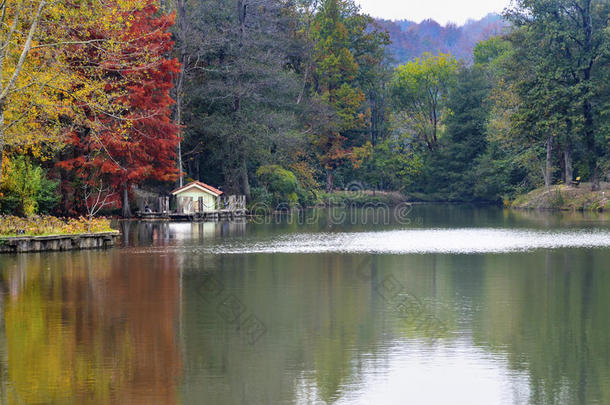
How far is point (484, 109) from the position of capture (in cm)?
8369

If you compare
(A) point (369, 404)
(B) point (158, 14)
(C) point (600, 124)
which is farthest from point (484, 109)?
(A) point (369, 404)

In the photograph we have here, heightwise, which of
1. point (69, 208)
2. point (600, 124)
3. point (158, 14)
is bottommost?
point (69, 208)

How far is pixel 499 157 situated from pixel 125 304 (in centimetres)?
6732

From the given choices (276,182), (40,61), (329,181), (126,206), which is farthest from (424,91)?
(40,61)

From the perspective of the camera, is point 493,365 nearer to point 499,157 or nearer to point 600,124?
point 600,124

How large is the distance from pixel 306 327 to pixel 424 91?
7940 cm

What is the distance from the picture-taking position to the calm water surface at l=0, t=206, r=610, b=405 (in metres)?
11.6

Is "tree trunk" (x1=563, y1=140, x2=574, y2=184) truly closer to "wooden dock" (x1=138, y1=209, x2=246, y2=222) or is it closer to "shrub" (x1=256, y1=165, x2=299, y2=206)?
"shrub" (x1=256, y1=165, x2=299, y2=206)

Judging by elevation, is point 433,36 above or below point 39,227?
above

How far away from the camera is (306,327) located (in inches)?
622

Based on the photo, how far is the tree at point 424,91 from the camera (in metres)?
91.6

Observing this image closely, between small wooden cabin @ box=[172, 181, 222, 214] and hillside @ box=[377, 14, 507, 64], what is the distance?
348ft

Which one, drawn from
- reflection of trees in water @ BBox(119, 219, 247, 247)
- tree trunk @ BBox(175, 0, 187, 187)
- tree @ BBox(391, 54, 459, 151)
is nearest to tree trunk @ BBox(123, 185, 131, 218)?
reflection of trees in water @ BBox(119, 219, 247, 247)

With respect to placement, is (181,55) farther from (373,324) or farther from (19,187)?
(373,324)
